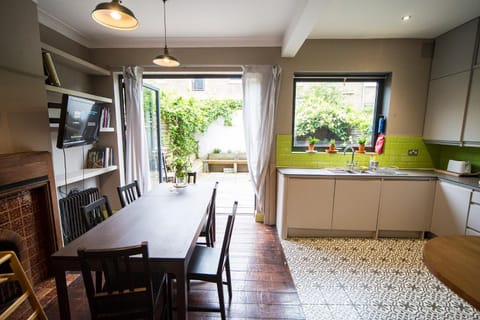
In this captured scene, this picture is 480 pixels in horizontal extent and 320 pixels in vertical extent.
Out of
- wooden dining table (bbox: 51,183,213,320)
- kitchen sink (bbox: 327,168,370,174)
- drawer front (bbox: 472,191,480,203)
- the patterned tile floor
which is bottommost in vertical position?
the patterned tile floor

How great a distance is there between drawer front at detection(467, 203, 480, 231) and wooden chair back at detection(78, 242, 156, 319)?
3020 mm

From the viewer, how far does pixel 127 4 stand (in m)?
2.11

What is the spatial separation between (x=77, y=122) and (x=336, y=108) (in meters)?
3.38

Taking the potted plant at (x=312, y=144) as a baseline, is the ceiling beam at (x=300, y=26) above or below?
above

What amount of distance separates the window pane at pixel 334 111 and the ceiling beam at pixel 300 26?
61cm

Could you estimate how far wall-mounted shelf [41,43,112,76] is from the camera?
209cm

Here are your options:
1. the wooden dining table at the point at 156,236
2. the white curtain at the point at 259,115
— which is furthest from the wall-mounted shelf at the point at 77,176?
the white curtain at the point at 259,115

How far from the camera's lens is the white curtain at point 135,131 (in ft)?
9.82

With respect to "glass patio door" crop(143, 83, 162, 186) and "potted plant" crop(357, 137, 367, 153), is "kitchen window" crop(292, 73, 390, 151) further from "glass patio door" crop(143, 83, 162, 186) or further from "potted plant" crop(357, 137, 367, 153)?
"glass patio door" crop(143, 83, 162, 186)

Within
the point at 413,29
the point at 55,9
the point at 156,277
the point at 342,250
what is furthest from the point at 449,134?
the point at 55,9

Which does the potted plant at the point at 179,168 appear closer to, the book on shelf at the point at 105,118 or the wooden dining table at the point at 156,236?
the wooden dining table at the point at 156,236

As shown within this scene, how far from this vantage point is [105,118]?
2.96 m

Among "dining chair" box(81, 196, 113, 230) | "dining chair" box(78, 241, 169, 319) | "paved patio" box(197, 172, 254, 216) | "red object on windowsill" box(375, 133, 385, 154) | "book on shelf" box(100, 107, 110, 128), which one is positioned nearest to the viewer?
"dining chair" box(78, 241, 169, 319)

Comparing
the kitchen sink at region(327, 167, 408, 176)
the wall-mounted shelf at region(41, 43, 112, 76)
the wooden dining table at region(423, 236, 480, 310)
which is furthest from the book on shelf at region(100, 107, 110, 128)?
the wooden dining table at region(423, 236, 480, 310)
